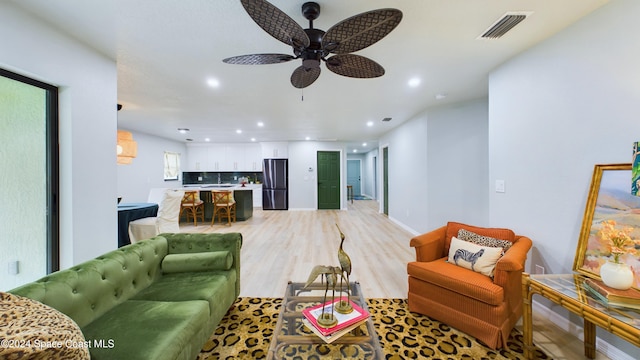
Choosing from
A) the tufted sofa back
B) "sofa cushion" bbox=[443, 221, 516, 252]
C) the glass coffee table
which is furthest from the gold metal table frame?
the tufted sofa back

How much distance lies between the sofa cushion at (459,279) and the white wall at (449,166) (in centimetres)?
204

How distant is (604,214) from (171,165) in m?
9.15

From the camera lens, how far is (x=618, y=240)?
50.6 inches

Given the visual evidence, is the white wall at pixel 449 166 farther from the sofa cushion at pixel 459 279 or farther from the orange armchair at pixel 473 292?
the sofa cushion at pixel 459 279

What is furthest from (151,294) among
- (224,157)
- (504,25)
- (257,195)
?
(224,157)

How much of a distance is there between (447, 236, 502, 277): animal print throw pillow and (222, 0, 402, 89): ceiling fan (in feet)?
5.45

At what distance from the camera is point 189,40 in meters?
2.03

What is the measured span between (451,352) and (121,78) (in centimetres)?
435

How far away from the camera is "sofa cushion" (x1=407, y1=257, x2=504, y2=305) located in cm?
159

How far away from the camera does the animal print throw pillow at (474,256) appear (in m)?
1.83

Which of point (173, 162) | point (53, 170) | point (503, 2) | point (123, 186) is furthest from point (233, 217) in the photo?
point (503, 2)

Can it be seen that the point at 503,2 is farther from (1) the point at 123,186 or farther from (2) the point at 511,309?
(1) the point at 123,186

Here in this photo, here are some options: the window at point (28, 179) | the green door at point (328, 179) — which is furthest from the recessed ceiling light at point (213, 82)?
the green door at point (328, 179)

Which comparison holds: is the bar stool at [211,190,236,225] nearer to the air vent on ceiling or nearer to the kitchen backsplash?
the kitchen backsplash
